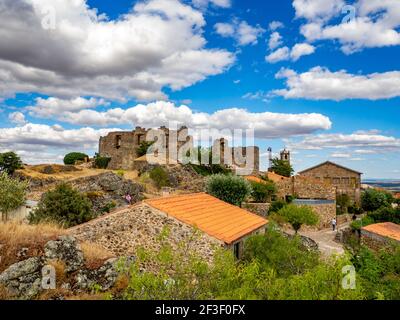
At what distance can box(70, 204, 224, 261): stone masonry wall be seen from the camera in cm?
1530

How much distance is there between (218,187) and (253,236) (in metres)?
13.6

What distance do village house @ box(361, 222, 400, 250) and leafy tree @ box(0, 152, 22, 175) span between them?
33373mm

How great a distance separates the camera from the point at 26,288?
9141 millimetres

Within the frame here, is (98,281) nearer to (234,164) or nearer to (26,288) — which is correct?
(26,288)

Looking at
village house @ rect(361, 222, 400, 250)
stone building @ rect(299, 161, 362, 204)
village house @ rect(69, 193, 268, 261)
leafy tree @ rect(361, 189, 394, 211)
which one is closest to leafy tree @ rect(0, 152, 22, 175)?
village house @ rect(69, 193, 268, 261)

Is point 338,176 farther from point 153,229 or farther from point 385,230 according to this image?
point 153,229

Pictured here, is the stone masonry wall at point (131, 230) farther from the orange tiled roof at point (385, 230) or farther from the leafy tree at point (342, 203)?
the leafy tree at point (342, 203)

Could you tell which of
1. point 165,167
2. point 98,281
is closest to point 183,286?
point 98,281

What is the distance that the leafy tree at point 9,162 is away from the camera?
33.8 metres

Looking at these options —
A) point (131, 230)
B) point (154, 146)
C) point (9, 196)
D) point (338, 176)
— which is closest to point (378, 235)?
point (131, 230)

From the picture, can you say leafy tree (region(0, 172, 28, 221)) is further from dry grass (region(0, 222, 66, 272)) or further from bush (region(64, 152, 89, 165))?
bush (region(64, 152, 89, 165))

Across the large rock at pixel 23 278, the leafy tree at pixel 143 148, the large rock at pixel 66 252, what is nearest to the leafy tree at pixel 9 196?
the large rock at pixel 66 252

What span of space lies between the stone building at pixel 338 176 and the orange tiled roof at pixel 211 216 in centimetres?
4215

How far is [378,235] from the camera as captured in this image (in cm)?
3022
